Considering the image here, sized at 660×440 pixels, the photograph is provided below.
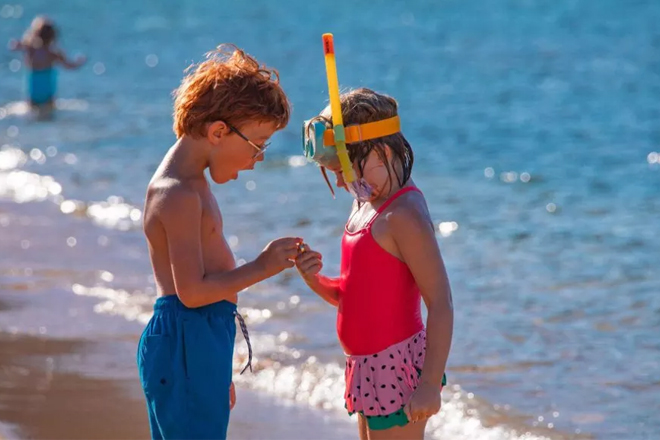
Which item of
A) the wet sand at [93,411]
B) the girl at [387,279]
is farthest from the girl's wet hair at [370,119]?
the wet sand at [93,411]

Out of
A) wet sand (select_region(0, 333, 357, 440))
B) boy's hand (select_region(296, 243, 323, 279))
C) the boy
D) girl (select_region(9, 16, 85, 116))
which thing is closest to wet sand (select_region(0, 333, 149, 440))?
wet sand (select_region(0, 333, 357, 440))

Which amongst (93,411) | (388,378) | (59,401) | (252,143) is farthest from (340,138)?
(59,401)

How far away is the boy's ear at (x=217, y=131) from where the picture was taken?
3.11 meters

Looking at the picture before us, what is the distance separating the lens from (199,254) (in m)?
3.05

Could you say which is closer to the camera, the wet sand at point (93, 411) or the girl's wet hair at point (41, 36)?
the wet sand at point (93, 411)

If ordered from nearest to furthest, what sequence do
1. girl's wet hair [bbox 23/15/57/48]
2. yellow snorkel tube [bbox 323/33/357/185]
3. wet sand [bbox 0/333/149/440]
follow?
1. yellow snorkel tube [bbox 323/33/357/185]
2. wet sand [bbox 0/333/149/440]
3. girl's wet hair [bbox 23/15/57/48]

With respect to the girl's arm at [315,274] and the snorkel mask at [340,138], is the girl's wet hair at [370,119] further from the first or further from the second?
the girl's arm at [315,274]

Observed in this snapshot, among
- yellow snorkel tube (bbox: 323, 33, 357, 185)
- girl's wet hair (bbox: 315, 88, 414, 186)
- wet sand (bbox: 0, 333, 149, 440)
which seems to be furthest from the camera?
wet sand (bbox: 0, 333, 149, 440)

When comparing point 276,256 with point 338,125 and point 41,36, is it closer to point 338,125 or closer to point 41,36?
point 338,125

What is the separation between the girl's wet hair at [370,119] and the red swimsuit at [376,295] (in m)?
0.10

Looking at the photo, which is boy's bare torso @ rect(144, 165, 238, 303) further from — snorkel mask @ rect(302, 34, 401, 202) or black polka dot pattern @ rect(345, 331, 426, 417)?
black polka dot pattern @ rect(345, 331, 426, 417)

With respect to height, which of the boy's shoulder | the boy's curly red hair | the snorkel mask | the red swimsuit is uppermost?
the boy's curly red hair

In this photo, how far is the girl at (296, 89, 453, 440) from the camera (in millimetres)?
3070

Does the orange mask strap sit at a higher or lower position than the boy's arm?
higher
